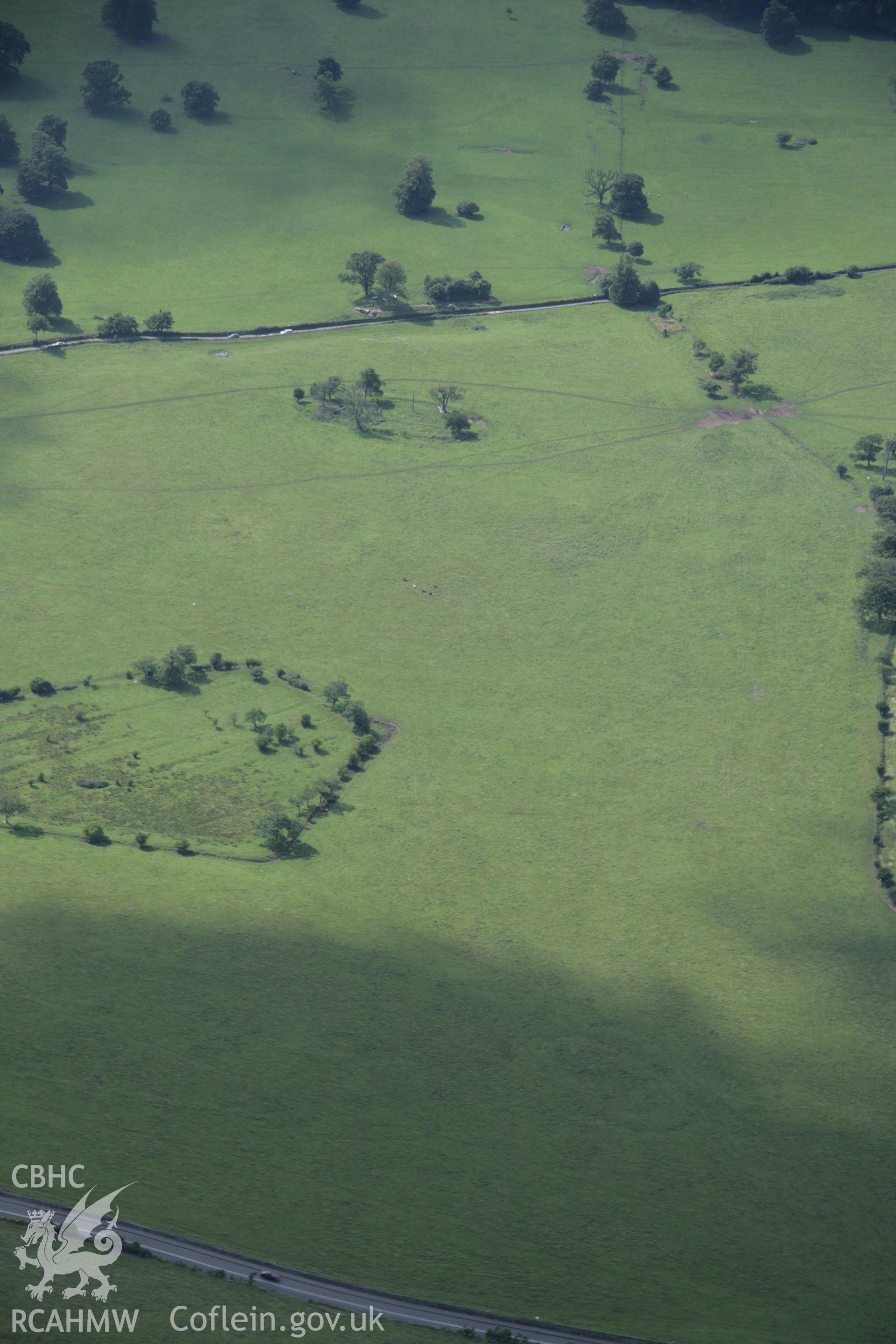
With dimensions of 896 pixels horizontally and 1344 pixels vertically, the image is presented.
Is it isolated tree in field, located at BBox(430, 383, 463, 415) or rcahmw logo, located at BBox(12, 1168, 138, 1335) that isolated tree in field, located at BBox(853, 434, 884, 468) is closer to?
isolated tree in field, located at BBox(430, 383, 463, 415)

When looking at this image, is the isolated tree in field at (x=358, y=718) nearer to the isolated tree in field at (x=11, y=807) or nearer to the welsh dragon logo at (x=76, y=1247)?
the isolated tree in field at (x=11, y=807)

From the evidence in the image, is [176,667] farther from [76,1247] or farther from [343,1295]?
[343,1295]

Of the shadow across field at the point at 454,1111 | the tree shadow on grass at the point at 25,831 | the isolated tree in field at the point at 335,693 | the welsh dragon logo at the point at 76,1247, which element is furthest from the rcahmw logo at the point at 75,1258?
the isolated tree in field at the point at 335,693

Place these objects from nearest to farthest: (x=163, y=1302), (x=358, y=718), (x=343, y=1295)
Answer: (x=163, y=1302)
(x=343, y=1295)
(x=358, y=718)

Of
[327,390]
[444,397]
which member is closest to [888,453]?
[444,397]

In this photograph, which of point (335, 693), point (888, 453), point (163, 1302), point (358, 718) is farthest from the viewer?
point (888, 453)

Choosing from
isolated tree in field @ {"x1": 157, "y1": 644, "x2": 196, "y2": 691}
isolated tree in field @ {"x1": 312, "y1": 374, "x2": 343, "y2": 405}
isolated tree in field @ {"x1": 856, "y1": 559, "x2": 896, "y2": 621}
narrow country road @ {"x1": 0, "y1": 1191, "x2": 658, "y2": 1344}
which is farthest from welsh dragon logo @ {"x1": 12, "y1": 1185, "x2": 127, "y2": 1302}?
isolated tree in field @ {"x1": 312, "y1": 374, "x2": 343, "y2": 405}

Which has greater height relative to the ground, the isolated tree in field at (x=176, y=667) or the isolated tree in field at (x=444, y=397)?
the isolated tree in field at (x=444, y=397)

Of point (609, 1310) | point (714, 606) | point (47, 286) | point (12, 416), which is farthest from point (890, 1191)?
point (47, 286)
